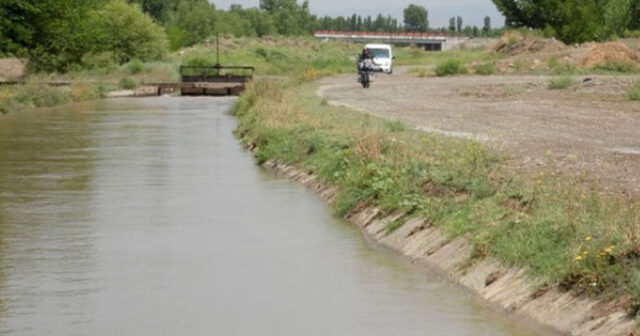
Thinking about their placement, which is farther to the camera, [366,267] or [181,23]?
[181,23]

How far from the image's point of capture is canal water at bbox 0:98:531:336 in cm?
1368

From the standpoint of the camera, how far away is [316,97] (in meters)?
45.4

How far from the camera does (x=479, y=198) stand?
17500 millimetres

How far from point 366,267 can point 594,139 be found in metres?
10.2

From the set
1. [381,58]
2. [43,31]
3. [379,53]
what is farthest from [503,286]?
[379,53]

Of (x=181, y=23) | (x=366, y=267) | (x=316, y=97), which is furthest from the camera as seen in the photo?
(x=181, y=23)

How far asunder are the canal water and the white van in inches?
1665

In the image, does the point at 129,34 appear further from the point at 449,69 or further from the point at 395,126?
the point at 395,126

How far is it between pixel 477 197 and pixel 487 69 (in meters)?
53.0

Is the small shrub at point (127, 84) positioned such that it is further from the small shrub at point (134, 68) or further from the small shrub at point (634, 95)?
the small shrub at point (634, 95)

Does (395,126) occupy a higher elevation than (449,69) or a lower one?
higher

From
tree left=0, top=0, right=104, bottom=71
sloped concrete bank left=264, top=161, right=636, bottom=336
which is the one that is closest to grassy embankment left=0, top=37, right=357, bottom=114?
tree left=0, top=0, right=104, bottom=71

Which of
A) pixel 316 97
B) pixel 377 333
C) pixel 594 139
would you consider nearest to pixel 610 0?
pixel 316 97

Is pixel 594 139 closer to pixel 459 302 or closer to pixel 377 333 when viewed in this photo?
pixel 459 302
